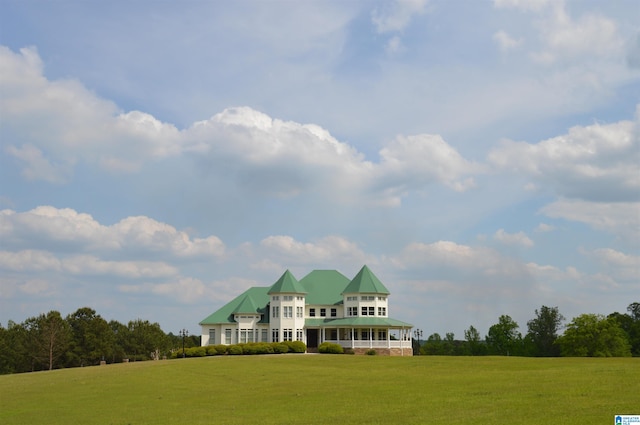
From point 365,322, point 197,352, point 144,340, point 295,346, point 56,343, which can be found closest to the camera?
point 197,352

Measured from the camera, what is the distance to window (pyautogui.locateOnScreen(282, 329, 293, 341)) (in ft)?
244

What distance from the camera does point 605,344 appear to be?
8344 cm

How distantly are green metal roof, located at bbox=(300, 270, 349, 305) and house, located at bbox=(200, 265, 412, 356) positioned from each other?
0.13 m

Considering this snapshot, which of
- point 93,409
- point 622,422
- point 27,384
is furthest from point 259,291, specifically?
point 622,422

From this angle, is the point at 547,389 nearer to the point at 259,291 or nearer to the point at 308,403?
the point at 308,403

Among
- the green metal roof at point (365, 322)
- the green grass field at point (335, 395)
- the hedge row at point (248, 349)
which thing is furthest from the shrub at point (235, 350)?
the green grass field at point (335, 395)

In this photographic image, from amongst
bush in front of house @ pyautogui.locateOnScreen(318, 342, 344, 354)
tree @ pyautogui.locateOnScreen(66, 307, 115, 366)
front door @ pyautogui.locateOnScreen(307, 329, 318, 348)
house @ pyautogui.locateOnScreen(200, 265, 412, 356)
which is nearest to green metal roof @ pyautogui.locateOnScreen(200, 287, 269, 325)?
house @ pyautogui.locateOnScreen(200, 265, 412, 356)

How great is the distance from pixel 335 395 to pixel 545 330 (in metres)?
87.0

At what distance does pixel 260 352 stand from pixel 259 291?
15.8 metres

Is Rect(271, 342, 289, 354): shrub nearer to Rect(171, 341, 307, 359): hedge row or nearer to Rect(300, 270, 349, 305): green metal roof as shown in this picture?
Rect(171, 341, 307, 359): hedge row

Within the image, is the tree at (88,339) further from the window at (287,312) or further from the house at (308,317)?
the window at (287,312)

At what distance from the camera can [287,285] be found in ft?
246
